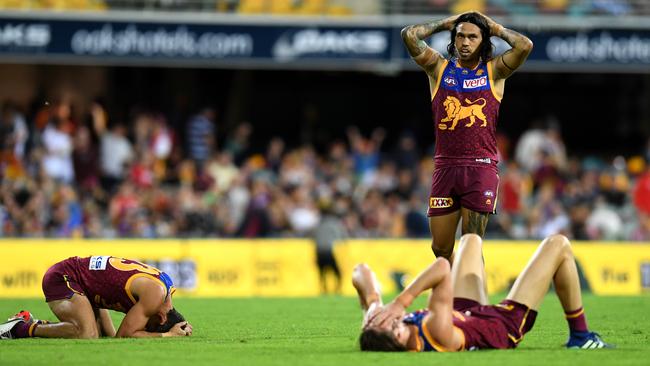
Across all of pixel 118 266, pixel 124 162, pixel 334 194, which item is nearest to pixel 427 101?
pixel 334 194

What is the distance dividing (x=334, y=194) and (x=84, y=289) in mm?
13277

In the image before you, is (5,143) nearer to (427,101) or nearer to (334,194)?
(334,194)

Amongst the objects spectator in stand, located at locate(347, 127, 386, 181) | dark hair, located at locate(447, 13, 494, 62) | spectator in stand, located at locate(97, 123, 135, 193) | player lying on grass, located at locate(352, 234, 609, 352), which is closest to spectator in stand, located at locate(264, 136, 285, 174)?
spectator in stand, located at locate(347, 127, 386, 181)

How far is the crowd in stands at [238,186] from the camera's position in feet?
73.6

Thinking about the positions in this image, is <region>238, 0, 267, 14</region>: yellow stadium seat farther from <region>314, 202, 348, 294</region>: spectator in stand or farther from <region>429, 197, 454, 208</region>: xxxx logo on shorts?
<region>429, 197, 454, 208</region>: xxxx logo on shorts

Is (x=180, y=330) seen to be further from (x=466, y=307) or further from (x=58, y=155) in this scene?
(x=58, y=155)

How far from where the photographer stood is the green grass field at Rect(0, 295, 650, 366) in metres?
8.70

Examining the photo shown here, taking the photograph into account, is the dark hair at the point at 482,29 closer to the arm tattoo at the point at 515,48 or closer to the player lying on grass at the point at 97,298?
the arm tattoo at the point at 515,48

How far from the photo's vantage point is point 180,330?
1118cm

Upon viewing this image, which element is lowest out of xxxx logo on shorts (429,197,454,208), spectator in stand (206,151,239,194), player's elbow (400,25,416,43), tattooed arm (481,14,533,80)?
spectator in stand (206,151,239,194)

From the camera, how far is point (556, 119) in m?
29.3

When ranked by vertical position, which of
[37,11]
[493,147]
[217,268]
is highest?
[37,11]

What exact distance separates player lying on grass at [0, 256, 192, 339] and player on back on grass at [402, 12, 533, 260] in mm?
2624

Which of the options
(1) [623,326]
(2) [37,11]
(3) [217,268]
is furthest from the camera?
(2) [37,11]
